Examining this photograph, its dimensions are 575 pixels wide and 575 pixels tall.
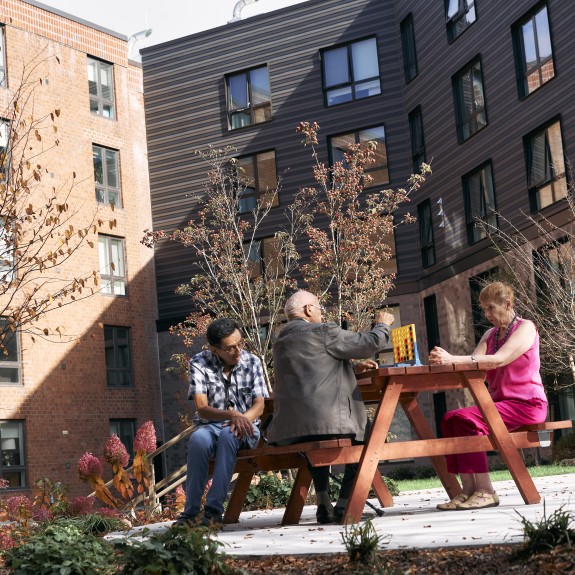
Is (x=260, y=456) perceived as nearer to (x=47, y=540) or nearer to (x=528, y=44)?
(x=47, y=540)

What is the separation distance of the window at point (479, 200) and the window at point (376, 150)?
11.7ft

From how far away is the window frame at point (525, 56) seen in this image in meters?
22.6

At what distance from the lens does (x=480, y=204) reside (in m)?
25.8

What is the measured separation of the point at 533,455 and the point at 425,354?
20.8 feet

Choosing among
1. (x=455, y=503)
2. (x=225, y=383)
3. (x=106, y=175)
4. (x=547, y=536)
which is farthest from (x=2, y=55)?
(x=547, y=536)

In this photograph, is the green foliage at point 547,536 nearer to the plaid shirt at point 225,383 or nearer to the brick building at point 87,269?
the plaid shirt at point 225,383

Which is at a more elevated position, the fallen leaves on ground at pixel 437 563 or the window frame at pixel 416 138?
the window frame at pixel 416 138

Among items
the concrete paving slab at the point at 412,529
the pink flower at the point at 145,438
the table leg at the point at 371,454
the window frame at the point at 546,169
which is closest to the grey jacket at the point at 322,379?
the table leg at the point at 371,454

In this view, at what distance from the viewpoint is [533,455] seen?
74.6 feet

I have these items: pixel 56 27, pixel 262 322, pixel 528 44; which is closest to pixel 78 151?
pixel 56 27

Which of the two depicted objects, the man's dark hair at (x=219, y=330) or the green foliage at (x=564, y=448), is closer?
the man's dark hair at (x=219, y=330)

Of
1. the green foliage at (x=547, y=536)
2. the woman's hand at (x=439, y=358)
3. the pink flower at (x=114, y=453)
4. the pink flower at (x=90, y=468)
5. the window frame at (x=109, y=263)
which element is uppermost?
the window frame at (x=109, y=263)

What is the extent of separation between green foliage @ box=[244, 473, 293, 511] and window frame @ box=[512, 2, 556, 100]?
14.7 m

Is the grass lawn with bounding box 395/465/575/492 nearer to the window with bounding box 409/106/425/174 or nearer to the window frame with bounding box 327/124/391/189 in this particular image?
the window with bounding box 409/106/425/174
